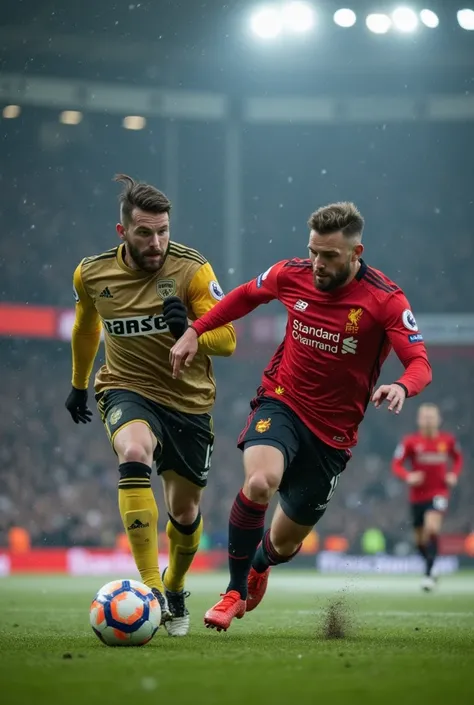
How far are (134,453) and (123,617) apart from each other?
894mm

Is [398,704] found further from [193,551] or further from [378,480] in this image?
[378,480]

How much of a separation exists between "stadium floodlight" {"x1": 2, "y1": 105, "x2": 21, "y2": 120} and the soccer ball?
85.1ft

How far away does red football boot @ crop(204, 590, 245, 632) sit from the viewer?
18.5 feet

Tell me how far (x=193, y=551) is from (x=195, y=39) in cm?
→ 2436

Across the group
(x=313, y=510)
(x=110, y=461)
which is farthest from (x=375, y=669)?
(x=110, y=461)

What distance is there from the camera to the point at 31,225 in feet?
95.3

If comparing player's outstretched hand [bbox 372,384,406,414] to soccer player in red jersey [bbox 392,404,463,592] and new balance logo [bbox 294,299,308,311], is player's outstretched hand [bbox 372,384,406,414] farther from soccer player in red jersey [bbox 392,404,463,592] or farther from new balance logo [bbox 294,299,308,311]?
soccer player in red jersey [bbox 392,404,463,592]

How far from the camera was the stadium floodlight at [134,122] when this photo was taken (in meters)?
30.7

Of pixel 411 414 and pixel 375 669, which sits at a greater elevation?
pixel 411 414

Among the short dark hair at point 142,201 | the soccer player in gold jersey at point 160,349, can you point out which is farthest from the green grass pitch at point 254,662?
the short dark hair at point 142,201

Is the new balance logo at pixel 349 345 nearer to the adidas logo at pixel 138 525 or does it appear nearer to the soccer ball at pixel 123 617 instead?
the adidas logo at pixel 138 525

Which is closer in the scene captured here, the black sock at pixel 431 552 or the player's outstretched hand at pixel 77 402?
the player's outstretched hand at pixel 77 402

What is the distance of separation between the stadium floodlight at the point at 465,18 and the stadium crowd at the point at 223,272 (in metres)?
7.00

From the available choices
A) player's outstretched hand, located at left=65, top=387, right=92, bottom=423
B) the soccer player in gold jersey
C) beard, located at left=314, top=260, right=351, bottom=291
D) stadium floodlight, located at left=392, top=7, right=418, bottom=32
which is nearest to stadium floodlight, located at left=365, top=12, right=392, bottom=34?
stadium floodlight, located at left=392, top=7, right=418, bottom=32
